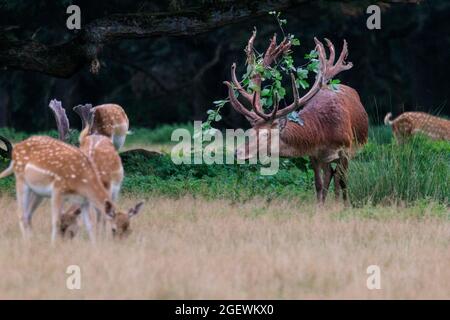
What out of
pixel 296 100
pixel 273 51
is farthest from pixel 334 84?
pixel 296 100

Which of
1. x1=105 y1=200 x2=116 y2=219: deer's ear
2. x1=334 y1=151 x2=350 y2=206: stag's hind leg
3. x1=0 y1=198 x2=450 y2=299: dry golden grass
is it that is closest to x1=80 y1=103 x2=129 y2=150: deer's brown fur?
x1=0 y1=198 x2=450 y2=299: dry golden grass

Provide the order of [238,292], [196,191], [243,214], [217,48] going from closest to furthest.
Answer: [238,292]
[243,214]
[196,191]
[217,48]

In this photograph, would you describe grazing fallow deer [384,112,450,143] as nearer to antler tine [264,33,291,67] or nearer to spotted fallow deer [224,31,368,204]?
spotted fallow deer [224,31,368,204]

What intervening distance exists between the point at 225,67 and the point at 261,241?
69.0 feet

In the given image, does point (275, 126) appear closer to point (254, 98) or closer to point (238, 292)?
point (254, 98)

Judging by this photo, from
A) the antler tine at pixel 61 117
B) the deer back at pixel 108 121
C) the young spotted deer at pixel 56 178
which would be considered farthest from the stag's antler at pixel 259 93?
the young spotted deer at pixel 56 178

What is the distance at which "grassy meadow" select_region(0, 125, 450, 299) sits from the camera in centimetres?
845

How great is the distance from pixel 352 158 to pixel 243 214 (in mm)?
1990

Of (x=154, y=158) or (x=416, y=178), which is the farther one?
(x=154, y=158)

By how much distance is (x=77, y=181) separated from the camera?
32.0ft

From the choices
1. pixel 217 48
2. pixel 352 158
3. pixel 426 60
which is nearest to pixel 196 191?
pixel 352 158

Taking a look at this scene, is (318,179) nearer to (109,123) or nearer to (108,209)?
(109,123)

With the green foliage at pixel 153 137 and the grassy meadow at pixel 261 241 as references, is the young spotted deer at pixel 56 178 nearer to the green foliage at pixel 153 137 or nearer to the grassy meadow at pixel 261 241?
the grassy meadow at pixel 261 241

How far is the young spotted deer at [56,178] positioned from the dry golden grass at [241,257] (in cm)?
32
